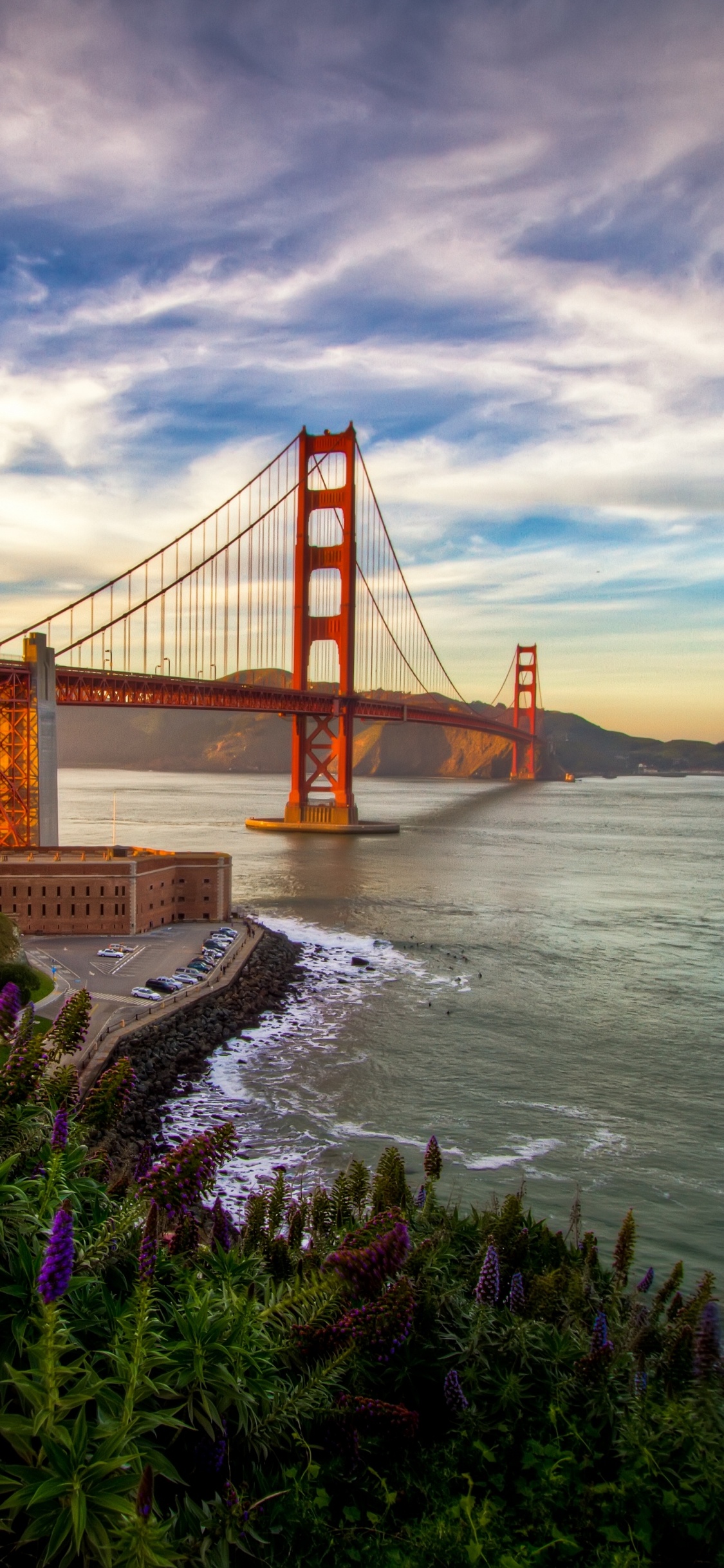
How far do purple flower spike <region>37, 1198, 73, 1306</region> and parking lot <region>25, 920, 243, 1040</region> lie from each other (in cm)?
1366

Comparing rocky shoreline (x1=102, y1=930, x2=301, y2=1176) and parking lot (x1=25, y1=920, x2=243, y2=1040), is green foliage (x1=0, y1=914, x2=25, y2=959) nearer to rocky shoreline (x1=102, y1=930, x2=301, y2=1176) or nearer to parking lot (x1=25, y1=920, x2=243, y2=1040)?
parking lot (x1=25, y1=920, x2=243, y2=1040)

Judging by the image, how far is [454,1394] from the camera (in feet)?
12.6

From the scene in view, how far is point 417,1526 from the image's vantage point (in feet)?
10.9

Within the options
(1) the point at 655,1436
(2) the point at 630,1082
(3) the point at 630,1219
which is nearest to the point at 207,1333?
(1) the point at 655,1436

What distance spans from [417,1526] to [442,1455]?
17.0 inches

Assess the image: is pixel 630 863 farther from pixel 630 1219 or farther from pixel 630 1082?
pixel 630 1219

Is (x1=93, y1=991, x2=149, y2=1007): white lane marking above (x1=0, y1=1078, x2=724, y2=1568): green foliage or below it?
below

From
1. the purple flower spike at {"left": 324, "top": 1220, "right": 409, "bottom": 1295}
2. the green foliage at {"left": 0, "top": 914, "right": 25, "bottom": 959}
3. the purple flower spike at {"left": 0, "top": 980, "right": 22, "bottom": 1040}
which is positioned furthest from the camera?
the green foliage at {"left": 0, "top": 914, "right": 25, "bottom": 959}

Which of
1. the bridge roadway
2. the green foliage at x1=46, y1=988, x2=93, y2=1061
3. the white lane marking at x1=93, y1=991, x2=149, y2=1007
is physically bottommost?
the white lane marking at x1=93, y1=991, x2=149, y2=1007

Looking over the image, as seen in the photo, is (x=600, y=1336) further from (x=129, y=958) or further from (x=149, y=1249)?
(x=129, y=958)

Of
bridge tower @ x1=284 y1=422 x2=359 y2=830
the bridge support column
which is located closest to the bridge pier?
bridge tower @ x1=284 y1=422 x2=359 y2=830

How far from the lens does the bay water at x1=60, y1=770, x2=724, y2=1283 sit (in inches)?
491

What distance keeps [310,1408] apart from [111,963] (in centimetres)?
1890

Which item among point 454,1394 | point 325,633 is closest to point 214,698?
point 325,633
